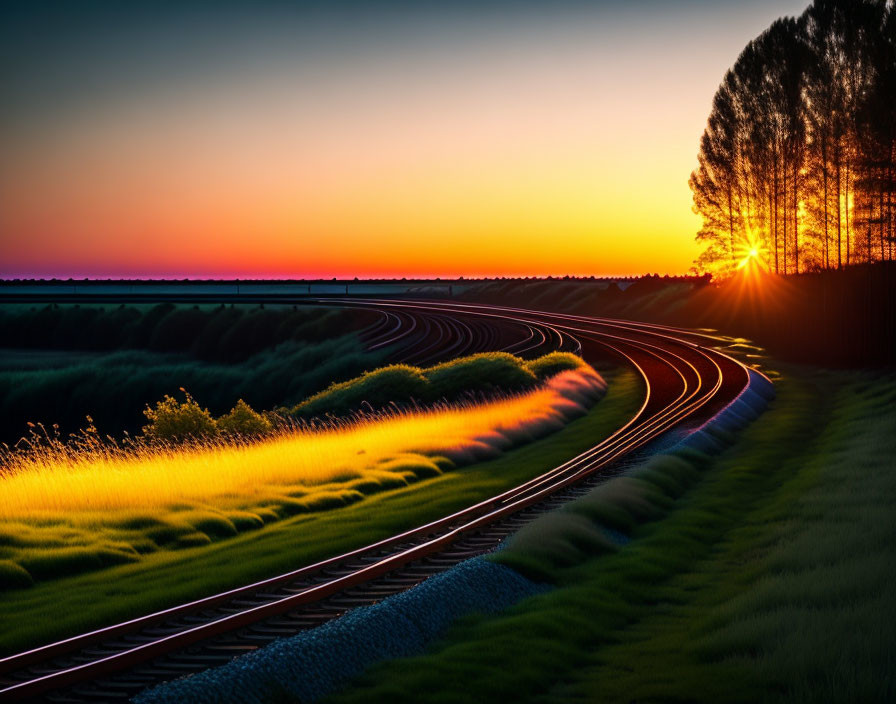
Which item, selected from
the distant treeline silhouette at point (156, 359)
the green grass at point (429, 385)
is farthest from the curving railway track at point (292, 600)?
the distant treeline silhouette at point (156, 359)

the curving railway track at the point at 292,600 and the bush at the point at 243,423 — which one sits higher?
the curving railway track at the point at 292,600

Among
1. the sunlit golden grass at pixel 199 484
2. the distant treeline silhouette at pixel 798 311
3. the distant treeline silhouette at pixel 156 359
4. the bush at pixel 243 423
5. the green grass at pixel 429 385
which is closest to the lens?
the sunlit golden grass at pixel 199 484

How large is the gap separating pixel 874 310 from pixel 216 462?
108ft

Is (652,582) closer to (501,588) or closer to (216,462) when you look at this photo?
(501,588)

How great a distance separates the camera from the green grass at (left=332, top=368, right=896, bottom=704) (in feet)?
29.9

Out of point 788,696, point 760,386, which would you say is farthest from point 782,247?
point 788,696

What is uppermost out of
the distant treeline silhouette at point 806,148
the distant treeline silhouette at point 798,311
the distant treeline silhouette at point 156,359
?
the distant treeline silhouette at point 806,148

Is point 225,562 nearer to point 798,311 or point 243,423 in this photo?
point 243,423

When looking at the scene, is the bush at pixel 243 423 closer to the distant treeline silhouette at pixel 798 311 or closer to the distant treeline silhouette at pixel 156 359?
the distant treeline silhouette at pixel 156 359

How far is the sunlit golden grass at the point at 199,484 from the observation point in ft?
52.4

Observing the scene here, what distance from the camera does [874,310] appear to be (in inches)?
1727

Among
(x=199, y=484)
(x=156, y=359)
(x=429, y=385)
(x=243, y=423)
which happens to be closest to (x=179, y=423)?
(x=243, y=423)

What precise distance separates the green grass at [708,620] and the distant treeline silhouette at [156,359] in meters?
42.6

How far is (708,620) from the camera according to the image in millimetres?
11391
